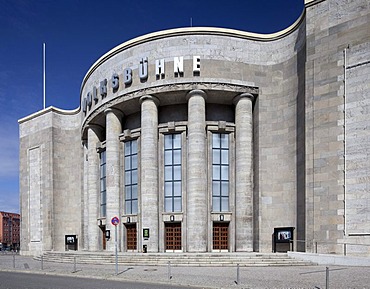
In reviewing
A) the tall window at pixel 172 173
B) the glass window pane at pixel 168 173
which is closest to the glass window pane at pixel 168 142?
the tall window at pixel 172 173

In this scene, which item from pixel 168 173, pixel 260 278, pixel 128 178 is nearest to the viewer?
pixel 260 278

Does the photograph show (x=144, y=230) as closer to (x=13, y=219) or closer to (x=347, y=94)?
(x=347, y=94)

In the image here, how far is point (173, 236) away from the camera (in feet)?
102

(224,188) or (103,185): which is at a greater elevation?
(224,188)

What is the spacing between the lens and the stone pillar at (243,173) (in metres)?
28.9

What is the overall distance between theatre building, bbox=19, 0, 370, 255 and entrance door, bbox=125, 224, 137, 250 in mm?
120

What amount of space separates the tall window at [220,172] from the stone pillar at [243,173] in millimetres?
1613

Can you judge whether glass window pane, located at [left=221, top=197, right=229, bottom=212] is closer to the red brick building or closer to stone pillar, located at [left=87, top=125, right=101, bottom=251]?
stone pillar, located at [left=87, top=125, right=101, bottom=251]

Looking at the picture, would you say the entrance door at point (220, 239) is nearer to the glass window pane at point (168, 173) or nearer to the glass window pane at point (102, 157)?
the glass window pane at point (168, 173)

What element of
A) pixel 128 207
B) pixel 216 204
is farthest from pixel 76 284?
pixel 128 207

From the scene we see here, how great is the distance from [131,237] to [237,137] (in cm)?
1334

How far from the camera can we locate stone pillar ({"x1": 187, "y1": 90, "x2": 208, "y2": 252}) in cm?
2839

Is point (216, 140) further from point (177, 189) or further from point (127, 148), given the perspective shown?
point (127, 148)

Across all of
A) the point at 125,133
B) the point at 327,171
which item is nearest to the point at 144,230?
the point at 125,133
